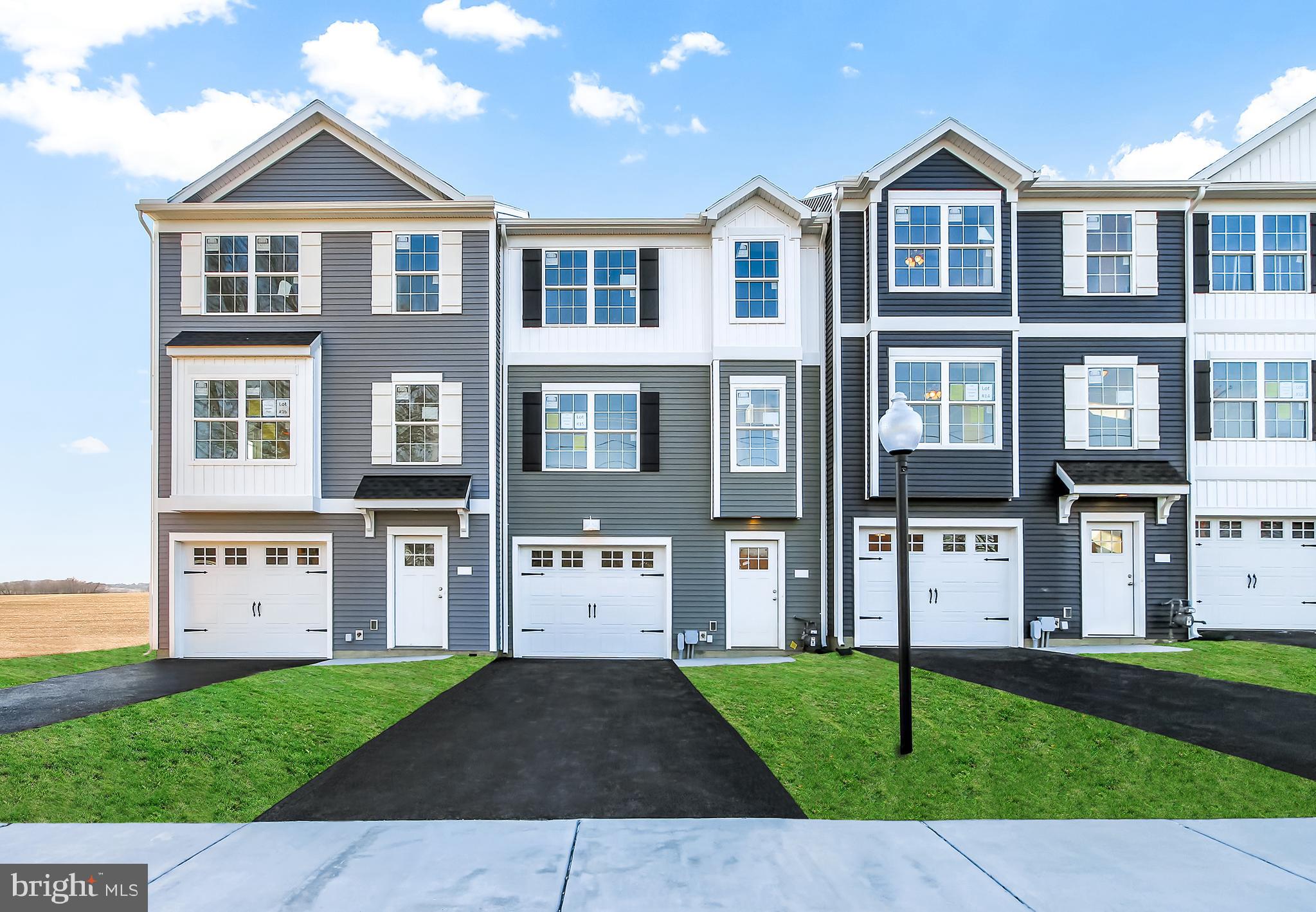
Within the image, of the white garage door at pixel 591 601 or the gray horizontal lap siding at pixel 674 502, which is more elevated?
the gray horizontal lap siding at pixel 674 502

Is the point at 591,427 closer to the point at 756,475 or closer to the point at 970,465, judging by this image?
the point at 756,475

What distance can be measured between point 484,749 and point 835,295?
9.56 meters

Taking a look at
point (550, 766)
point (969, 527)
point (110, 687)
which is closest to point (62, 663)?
point (110, 687)

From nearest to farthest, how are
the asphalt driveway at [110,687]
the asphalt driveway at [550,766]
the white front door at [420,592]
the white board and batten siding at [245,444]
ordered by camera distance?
1. the asphalt driveway at [550,766]
2. the asphalt driveway at [110,687]
3. the white board and batten siding at [245,444]
4. the white front door at [420,592]

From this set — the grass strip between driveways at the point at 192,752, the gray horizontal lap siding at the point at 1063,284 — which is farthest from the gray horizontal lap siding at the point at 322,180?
the gray horizontal lap siding at the point at 1063,284

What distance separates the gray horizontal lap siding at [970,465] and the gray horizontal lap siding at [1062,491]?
0.57 meters

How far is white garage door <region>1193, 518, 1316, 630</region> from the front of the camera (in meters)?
12.1

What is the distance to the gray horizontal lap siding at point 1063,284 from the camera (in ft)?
39.5

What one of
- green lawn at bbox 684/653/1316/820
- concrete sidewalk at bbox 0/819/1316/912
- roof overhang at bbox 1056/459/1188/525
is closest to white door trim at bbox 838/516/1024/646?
roof overhang at bbox 1056/459/1188/525

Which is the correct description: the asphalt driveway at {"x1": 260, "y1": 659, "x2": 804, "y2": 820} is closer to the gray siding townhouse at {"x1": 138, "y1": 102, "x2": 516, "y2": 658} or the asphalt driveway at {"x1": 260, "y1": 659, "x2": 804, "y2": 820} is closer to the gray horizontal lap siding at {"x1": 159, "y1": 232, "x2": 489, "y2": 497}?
the gray siding townhouse at {"x1": 138, "y1": 102, "x2": 516, "y2": 658}

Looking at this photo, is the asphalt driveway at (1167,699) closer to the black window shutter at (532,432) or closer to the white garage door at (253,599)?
the black window shutter at (532,432)

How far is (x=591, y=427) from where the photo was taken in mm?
12195

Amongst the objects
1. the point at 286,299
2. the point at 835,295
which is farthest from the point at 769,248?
the point at 286,299

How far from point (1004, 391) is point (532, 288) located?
29.0 feet
